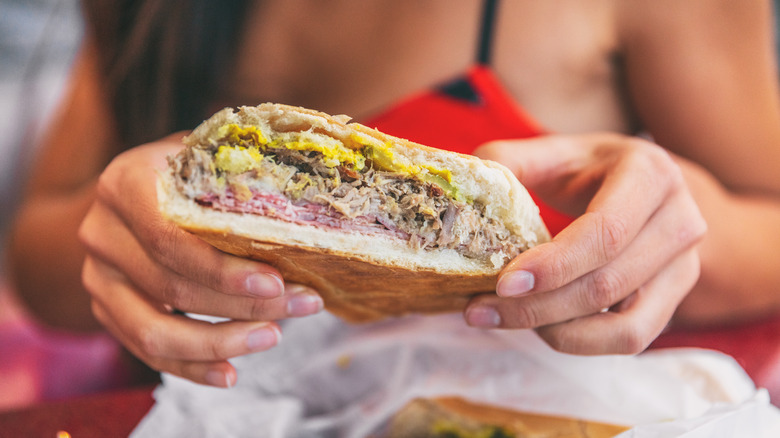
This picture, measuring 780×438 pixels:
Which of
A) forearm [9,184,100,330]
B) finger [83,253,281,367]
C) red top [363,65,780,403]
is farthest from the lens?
forearm [9,184,100,330]

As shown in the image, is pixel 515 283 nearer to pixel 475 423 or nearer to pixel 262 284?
pixel 262 284

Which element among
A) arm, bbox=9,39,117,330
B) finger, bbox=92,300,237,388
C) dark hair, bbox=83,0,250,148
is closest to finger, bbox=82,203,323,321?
finger, bbox=92,300,237,388

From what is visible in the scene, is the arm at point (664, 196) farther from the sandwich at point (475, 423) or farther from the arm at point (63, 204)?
the arm at point (63, 204)

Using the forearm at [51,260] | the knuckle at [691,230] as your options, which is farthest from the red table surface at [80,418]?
the knuckle at [691,230]

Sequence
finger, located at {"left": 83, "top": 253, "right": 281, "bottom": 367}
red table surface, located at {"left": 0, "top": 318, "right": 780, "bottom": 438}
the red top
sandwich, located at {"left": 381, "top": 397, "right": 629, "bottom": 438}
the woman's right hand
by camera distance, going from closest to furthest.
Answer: the woman's right hand, finger, located at {"left": 83, "top": 253, "right": 281, "bottom": 367}, red table surface, located at {"left": 0, "top": 318, "right": 780, "bottom": 438}, sandwich, located at {"left": 381, "top": 397, "right": 629, "bottom": 438}, the red top

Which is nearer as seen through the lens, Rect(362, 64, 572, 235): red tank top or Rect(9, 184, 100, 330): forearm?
Rect(362, 64, 572, 235): red tank top

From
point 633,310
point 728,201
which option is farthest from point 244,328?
point 728,201

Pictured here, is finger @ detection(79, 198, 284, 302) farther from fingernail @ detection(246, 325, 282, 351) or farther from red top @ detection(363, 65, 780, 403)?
red top @ detection(363, 65, 780, 403)
